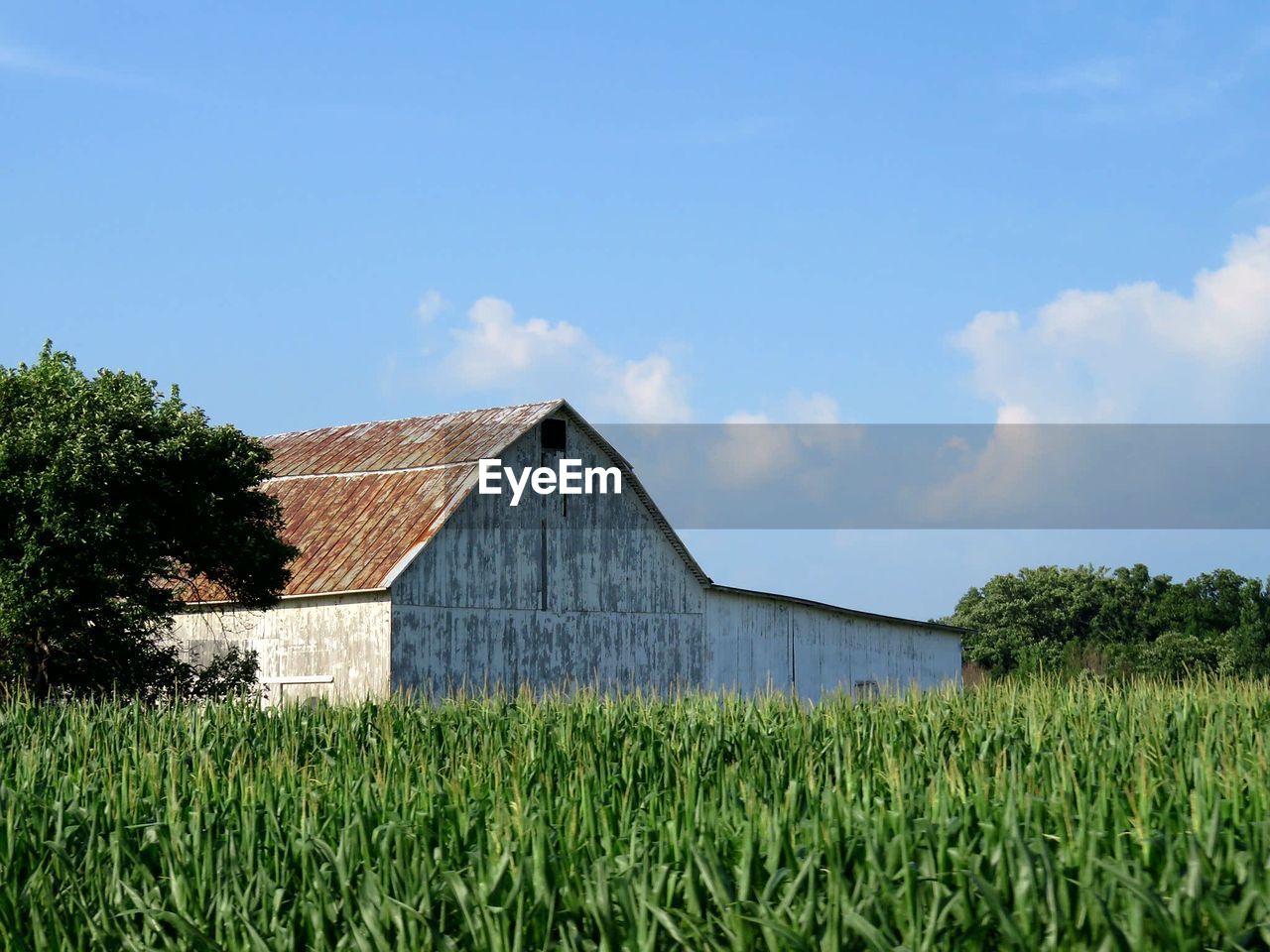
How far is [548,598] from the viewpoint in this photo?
97.8ft

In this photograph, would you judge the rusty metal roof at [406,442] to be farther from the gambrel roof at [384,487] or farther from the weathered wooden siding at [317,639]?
the weathered wooden siding at [317,639]

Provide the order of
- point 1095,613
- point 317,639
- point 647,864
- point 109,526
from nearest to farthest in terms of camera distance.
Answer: point 647,864 < point 109,526 < point 317,639 < point 1095,613

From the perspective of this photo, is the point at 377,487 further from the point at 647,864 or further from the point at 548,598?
the point at 647,864

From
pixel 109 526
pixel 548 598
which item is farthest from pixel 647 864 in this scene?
pixel 548 598

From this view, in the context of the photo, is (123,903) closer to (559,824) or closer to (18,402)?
(559,824)

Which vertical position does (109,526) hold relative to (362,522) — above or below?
below

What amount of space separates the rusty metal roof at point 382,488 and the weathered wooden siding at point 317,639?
1.29ft

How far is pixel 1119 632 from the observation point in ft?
236

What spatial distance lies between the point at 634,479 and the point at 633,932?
26.3m

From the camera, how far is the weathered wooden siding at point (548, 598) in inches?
1090

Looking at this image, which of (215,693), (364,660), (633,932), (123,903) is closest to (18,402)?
(215,693)

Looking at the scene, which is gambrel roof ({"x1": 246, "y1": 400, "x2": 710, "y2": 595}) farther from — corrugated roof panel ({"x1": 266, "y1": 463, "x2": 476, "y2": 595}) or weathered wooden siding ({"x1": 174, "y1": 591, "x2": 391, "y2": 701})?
weathered wooden siding ({"x1": 174, "y1": 591, "x2": 391, "y2": 701})

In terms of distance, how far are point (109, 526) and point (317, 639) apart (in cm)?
641

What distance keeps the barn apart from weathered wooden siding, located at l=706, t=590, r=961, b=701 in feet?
0.16
